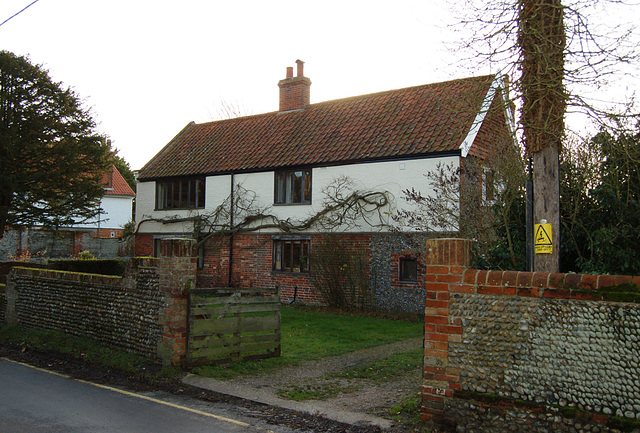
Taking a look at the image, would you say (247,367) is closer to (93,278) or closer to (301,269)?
(93,278)

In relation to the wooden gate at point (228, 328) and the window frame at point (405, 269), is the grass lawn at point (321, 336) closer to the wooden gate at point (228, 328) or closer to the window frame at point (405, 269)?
the wooden gate at point (228, 328)

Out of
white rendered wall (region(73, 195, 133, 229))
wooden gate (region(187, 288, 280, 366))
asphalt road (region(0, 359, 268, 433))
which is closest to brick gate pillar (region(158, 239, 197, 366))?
wooden gate (region(187, 288, 280, 366))

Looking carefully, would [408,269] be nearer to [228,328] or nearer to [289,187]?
[289,187]

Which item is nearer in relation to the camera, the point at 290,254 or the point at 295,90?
the point at 290,254

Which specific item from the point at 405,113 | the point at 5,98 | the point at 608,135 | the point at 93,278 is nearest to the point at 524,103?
the point at 608,135

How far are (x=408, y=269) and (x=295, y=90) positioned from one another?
1133cm

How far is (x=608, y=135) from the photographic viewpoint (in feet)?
23.9

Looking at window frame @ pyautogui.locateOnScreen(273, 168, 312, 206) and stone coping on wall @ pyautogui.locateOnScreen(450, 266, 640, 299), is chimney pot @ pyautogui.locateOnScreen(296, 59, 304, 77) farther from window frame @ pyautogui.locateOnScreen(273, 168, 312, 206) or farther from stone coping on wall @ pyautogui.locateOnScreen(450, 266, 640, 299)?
stone coping on wall @ pyautogui.locateOnScreen(450, 266, 640, 299)

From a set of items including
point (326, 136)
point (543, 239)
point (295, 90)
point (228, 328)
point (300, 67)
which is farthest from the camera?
point (295, 90)

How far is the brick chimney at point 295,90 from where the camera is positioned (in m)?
24.2

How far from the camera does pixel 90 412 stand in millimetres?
6617

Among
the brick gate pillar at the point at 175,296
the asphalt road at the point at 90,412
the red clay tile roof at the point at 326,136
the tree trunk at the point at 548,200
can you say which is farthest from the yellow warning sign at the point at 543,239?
the red clay tile roof at the point at 326,136

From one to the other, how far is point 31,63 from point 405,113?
15.5m

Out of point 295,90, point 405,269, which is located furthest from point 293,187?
point 295,90
